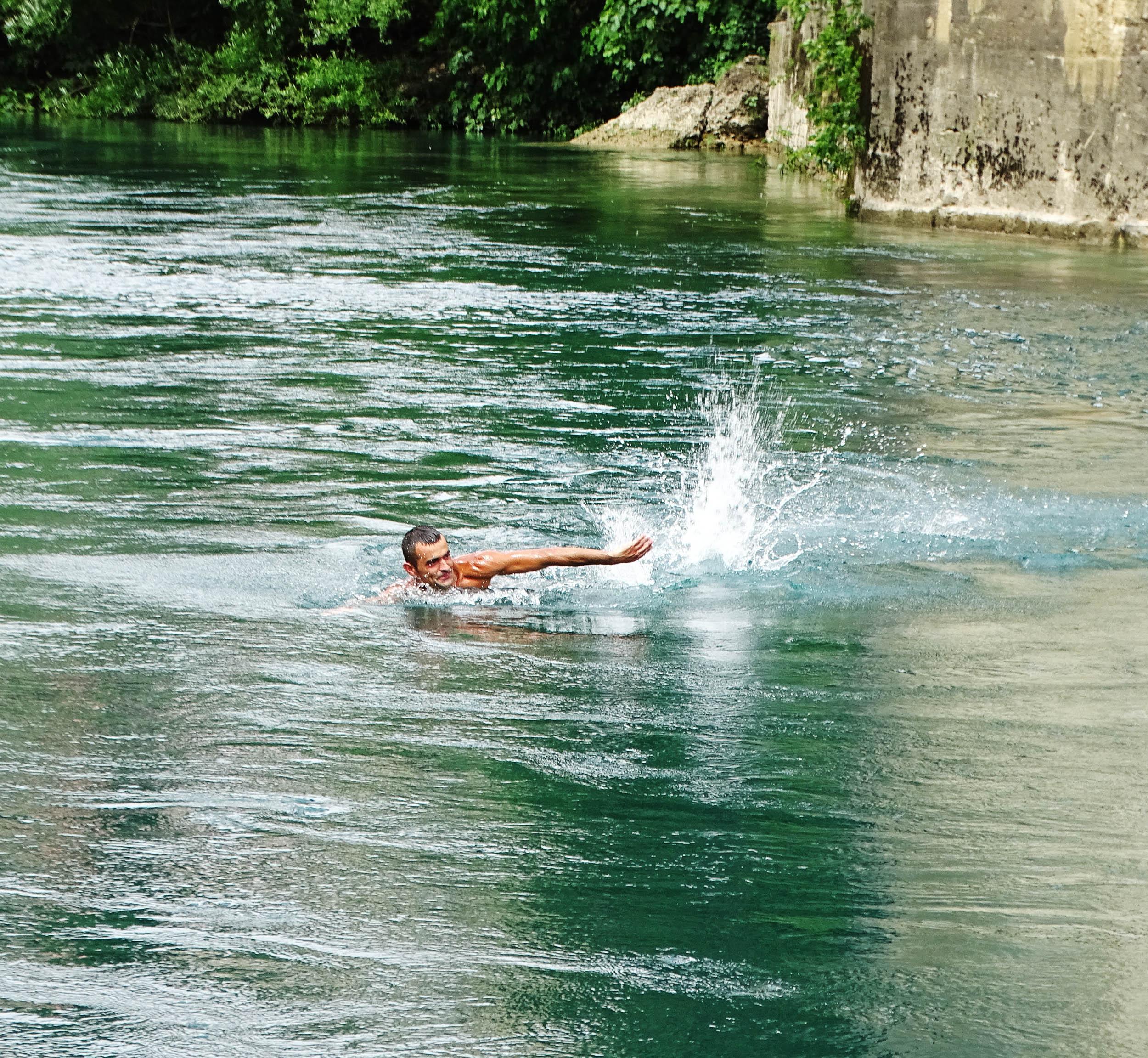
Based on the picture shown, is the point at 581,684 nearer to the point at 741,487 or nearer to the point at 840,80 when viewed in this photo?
the point at 741,487

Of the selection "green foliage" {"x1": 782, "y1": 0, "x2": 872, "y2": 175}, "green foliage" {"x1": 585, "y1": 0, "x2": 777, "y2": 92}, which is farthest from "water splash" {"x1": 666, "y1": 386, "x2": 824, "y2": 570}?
"green foliage" {"x1": 585, "y1": 0, "x2": 777, "y2": 92}

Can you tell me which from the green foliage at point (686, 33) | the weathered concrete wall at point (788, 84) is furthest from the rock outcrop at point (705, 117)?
the green foliage at point (686, 33)

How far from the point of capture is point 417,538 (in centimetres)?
725

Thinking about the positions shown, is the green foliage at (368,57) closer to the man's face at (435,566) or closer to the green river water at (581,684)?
the green river water at (581,684)

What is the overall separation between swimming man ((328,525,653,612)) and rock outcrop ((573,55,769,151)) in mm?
26842

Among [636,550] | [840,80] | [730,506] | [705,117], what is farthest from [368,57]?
[636,550]

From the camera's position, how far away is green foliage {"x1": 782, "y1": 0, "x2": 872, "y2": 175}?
20.1 metres

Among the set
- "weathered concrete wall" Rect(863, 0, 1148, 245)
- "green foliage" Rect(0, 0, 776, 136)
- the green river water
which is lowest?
the green river water

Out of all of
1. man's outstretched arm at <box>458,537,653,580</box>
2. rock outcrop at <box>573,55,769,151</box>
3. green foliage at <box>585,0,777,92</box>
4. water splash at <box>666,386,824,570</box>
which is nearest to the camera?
man's outstretched arm at <box>458,537,653,580</box>

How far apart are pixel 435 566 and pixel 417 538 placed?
5.5 inches

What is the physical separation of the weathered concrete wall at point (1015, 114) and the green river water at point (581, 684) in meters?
3.35

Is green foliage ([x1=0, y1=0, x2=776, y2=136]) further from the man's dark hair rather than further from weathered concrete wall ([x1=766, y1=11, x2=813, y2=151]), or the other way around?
the man's dark hair

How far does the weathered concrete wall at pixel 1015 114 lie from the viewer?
56.2ft

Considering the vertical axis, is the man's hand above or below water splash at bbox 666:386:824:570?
above
